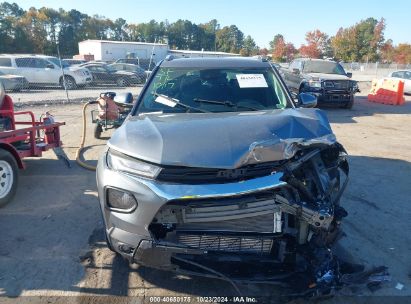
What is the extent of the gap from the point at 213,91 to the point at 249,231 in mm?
2014

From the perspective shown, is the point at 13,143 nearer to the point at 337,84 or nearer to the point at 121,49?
the point at 337,84

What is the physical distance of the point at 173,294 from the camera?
315cm

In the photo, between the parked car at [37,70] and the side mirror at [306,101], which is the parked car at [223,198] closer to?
the side mirror at [306,101]

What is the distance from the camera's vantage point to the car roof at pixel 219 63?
4715 millimetres

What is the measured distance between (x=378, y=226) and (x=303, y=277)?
1.97 metres

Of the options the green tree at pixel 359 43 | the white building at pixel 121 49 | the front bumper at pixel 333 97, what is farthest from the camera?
the green tree at pixel 359 43

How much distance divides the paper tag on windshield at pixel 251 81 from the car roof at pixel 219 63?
0.79 ft

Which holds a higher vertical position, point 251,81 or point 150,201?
point 251,81

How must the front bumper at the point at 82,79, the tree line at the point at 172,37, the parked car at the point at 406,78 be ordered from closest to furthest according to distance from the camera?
the front bumper at the point at 82,79 < the parked car at the point at 406,78 < the tree line at the point at 172,37

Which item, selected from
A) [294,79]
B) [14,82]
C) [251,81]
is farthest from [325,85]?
[14,82]

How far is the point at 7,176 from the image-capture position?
16.4 ft

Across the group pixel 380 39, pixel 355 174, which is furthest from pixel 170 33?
pixel 355 174

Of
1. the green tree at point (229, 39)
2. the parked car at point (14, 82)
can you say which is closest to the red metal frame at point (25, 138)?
the parked car at point (14, 82)

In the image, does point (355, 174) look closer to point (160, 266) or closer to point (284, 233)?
point (284, 233)
